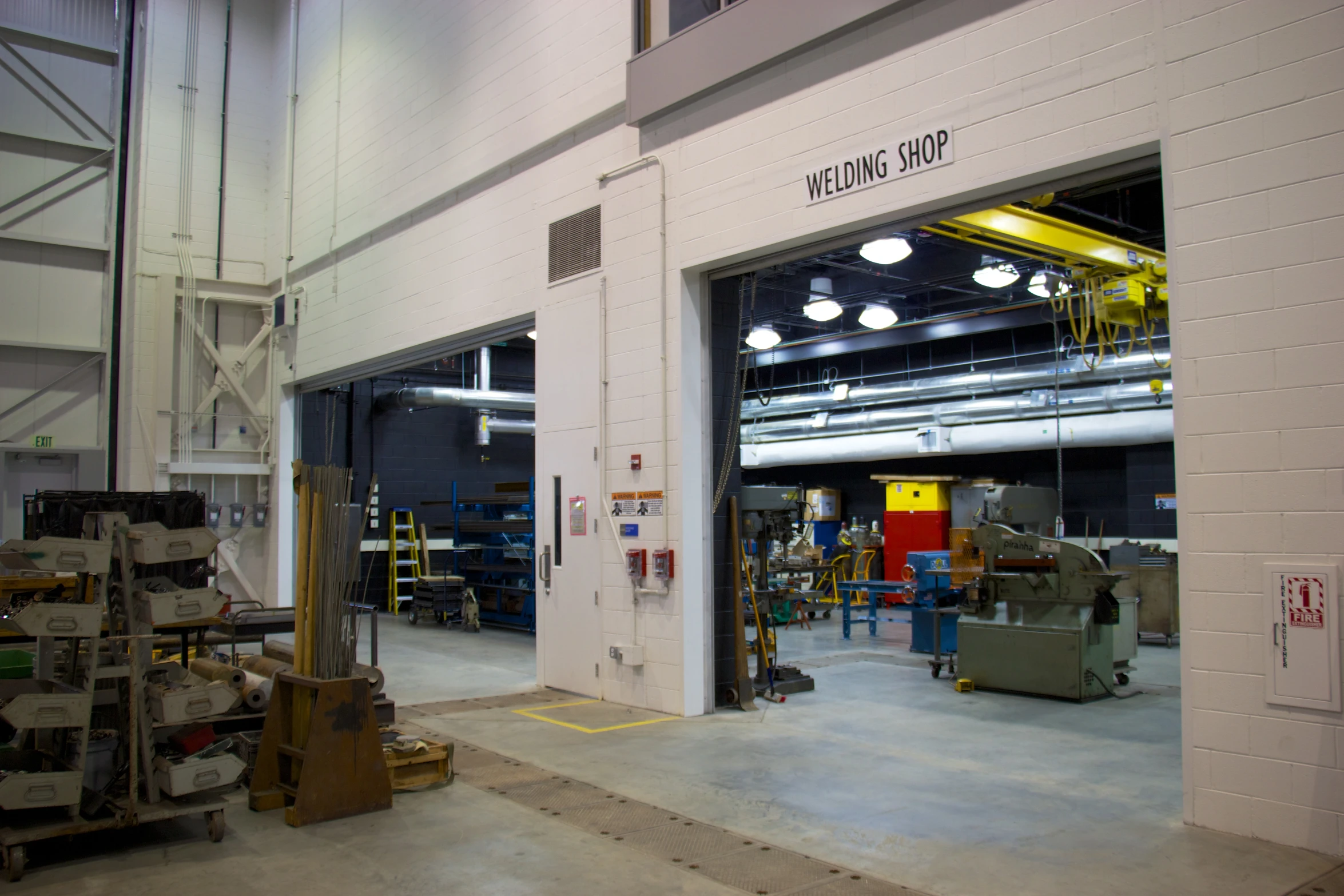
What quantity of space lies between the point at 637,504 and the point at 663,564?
0.52m

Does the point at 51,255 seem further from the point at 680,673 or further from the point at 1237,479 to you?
the point at 1237,479

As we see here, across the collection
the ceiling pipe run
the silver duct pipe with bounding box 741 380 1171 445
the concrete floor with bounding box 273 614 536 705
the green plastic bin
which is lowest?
the concrete floor with bounding box 273 614 536 705

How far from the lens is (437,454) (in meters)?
15.1

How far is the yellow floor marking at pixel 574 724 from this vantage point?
611cm

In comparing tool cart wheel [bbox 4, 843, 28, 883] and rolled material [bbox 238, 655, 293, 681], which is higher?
rolled material [bbox 238, 655, 293, 681]

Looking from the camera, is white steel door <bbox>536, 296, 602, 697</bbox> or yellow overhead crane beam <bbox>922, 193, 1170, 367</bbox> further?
white steel door <bbox>536, 296, 602, 697</bbox>

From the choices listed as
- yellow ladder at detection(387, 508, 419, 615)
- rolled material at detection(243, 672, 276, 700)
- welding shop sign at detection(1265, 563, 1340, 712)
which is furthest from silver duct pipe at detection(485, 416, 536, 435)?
welding shop sign at detection(1265, 563, 1340, 712)

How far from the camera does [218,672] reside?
5.62m

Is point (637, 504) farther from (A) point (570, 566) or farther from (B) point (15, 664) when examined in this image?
(B) point (15, 664)

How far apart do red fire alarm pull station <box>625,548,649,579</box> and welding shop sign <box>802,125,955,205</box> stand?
2.62m

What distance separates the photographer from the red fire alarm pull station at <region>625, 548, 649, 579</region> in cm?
670

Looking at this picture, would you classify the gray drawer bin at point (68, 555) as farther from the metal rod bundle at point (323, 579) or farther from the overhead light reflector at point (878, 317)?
the overhead light reflector at point (878, 317)

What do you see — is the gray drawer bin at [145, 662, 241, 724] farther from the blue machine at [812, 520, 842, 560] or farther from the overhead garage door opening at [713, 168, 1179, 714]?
the blue machine at [812, 520, 842, 560]

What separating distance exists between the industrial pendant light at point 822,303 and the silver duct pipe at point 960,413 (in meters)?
2.60
